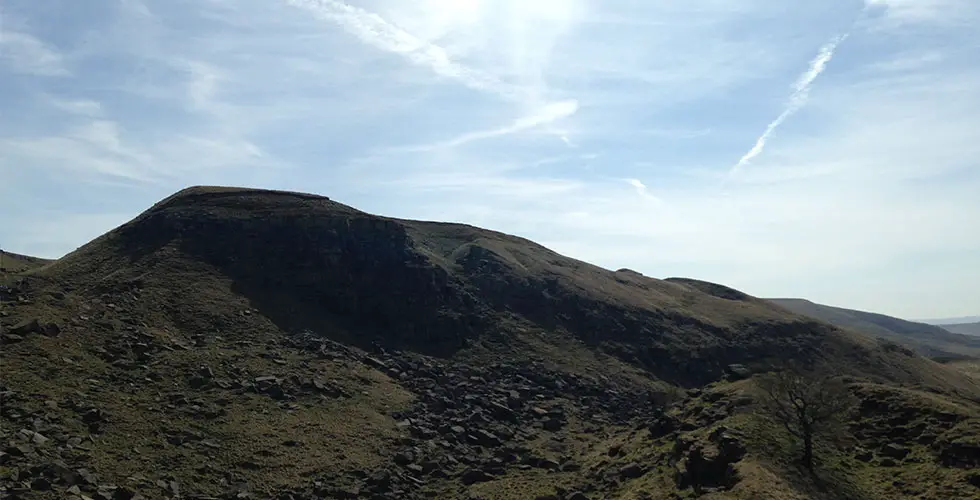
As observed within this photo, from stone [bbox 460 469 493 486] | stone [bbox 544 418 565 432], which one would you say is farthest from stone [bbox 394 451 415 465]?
stone [bbox 544 418 565 432]

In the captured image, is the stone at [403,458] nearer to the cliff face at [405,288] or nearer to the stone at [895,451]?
the cliff face at [405,288]

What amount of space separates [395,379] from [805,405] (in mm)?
29680

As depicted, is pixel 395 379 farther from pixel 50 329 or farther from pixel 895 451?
pixel 895 451

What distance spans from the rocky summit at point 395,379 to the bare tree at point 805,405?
72 cm


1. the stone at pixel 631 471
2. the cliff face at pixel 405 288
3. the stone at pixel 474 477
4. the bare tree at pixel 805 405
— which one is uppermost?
the cliff face at pixel 405 288

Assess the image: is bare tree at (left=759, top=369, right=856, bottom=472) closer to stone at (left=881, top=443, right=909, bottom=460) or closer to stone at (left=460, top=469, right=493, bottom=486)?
stone at (left=881, top=443, right=909, bottom=460)

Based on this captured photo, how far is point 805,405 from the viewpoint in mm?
33031

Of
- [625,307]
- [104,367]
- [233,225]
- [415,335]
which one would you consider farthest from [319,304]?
[625,307]

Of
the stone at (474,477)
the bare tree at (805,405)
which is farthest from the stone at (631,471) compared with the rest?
the stone at (474,477)

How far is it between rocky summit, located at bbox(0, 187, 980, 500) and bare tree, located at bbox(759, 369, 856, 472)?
2.37 feet

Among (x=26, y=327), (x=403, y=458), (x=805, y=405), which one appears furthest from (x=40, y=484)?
(x=805, y=405)

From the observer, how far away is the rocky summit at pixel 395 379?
31.5 metres

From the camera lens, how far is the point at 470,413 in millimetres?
47656

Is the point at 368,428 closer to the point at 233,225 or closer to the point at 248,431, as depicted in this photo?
the point at 248,431
